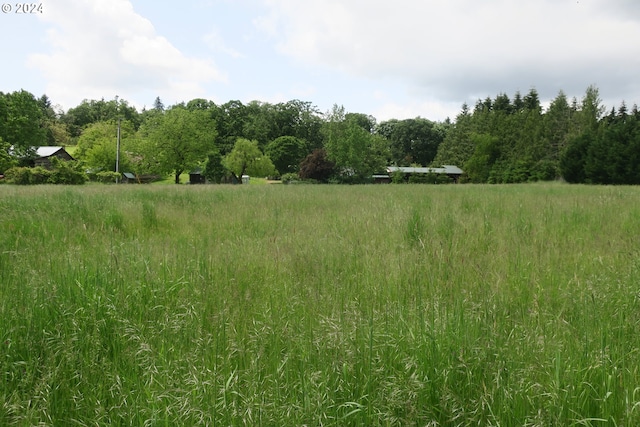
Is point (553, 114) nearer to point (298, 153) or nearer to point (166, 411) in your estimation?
point (298, 153)

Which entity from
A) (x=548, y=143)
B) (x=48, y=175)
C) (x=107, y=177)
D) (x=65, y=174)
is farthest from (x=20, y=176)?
(x=548, y=143)

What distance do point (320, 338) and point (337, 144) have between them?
167 ft

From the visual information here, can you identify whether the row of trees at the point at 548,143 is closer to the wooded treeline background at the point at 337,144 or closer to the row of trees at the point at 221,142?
the wooded treeline background at the point at 337,144

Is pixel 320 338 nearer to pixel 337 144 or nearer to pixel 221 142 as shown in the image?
pixel 337 144

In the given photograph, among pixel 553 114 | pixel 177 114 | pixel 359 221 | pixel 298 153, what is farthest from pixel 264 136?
pixel 359 221

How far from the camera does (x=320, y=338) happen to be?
2.19m

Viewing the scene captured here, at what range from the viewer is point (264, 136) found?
68625 mm

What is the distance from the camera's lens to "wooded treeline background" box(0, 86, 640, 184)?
1464 inches

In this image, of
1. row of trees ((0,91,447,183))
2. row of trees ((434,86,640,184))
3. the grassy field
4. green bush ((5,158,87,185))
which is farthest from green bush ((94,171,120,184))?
row of trees ((434,86,640,184))

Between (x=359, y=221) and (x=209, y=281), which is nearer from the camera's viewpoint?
(x=209, y=281)

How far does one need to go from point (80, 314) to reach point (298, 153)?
61193 millimetres

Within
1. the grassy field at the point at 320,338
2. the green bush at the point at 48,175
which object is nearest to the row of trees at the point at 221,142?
the green bush at the point at 48,175

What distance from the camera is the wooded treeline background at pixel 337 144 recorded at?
37.2 meters

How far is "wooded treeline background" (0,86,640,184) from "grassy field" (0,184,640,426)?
34344mm
